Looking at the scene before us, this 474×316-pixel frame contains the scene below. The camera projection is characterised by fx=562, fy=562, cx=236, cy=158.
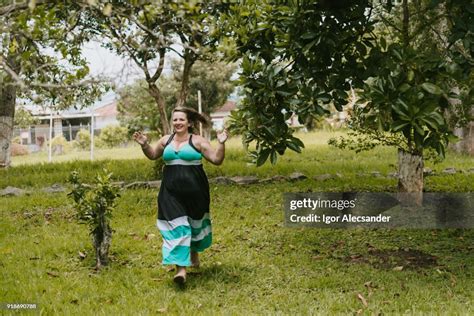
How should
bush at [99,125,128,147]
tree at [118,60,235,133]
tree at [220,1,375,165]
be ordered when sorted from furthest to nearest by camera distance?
bush at [99,125,128,147] < tree at [118,60,235,133] < tree at [220,1,375,165]

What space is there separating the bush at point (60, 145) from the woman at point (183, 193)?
73.9 ft

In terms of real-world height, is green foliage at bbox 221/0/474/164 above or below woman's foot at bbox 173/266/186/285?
above

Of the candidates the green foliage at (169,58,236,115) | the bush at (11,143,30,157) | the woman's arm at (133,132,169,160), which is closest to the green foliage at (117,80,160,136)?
the green foliage at (169,58,236,115)

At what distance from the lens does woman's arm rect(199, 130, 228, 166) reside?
5174 millimetres

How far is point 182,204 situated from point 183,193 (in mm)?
108

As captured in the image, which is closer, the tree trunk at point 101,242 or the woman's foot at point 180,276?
the woman's foot at point 180,276

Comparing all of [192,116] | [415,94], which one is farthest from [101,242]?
[415,94]

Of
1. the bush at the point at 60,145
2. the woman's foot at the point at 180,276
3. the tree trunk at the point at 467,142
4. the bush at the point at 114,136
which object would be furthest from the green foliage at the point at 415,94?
the bush at the point at 114,136

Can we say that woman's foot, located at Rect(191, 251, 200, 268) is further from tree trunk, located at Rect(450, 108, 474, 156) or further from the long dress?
tree trunk, located at Rect(450, 108, 474, 156)

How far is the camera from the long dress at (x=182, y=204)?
5.27 metres

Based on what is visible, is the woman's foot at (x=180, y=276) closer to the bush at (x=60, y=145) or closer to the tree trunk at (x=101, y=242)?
the tree trunk at (x=101, y=242)

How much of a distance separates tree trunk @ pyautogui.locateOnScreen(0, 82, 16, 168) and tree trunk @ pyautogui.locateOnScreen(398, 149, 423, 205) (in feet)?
31.3

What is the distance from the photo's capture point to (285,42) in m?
5.39

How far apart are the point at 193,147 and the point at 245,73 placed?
2.86 feet
